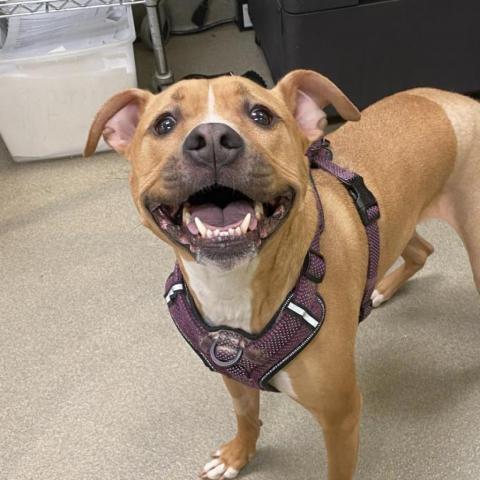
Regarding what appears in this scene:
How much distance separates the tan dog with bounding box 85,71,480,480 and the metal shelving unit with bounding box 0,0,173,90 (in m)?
1.35

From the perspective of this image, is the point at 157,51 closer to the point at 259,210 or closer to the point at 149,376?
the point at 149,376

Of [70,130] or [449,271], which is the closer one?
[449,271]

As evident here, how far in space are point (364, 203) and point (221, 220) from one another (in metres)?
0.43

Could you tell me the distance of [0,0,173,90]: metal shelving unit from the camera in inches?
95.0

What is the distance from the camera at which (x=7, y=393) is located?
1790mm

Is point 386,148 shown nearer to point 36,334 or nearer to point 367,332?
point 367,332

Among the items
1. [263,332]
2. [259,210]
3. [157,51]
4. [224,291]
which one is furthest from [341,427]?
[157,51]

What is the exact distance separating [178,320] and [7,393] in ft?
2.65

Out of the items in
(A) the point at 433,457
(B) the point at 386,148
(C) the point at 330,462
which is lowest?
(A) the point at 433,457

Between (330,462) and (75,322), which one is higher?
(330,462)

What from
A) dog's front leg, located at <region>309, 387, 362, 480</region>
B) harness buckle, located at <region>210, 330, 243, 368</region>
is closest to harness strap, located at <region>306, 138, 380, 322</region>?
dog's front leg, located at <region>309, 387, 362, 480</region>

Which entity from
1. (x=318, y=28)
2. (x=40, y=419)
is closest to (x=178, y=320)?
(x=40, y=419)

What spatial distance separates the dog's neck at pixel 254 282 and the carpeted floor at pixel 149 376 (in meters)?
0.60

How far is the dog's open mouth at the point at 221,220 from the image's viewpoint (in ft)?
3.13
